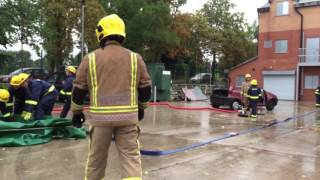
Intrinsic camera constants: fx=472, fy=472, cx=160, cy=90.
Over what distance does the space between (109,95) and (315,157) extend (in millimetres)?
Answer: 5980

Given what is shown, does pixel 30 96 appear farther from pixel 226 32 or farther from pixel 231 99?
pixel 226 32

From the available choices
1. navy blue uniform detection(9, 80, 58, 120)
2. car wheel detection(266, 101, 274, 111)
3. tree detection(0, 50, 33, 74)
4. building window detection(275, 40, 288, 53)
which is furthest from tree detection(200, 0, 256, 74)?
navy blue uniform detection(9, 80, 58, 120)

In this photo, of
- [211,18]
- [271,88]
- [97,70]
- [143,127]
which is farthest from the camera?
[211,18]

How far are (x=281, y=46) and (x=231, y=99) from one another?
20.8 meters

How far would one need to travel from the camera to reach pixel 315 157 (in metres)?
9.52

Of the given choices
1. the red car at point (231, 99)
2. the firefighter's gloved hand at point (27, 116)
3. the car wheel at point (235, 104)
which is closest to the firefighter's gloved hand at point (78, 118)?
the firefighter's gloved hand at point (27, 116)

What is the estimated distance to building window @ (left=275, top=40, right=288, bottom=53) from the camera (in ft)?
137

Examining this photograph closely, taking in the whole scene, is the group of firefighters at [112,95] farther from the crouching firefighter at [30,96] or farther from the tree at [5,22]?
the tree at [5,22]

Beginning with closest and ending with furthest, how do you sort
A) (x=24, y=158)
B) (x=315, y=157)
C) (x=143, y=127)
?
(x=24, y=158)
(x=315, y=157)
(x=143, y=127)

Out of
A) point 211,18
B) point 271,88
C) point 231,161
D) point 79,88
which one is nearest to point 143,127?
point 231,161

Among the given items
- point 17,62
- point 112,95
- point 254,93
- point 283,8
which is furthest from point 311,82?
point 112,95

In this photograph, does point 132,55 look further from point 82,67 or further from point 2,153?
point 2,153

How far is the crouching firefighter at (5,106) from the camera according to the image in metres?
10.0

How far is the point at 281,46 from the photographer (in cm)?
4219
